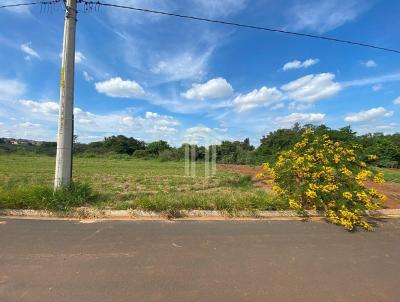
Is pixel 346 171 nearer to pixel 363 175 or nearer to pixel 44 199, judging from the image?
pixel 363 175

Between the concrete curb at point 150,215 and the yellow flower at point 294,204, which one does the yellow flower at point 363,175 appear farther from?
the yellow flower at point 294,204

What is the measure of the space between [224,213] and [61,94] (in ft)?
14.1

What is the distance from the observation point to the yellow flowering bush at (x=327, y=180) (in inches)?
228

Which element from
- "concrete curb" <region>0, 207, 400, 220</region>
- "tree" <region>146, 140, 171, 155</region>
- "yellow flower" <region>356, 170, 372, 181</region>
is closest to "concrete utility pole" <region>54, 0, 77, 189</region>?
"concrete curb" <region>0, 207, 400, 220</region>

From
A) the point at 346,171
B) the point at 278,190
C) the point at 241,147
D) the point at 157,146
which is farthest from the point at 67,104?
the point at 157,146

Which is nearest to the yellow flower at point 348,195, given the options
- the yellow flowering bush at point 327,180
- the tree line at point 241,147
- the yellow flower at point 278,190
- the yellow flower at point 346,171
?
the yellow flowering bush at point 327,180

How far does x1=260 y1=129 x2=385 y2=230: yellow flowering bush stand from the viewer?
580 centimetres

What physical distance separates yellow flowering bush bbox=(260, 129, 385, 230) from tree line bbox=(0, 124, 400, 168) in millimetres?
10616

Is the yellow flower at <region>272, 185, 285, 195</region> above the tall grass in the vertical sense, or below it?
above

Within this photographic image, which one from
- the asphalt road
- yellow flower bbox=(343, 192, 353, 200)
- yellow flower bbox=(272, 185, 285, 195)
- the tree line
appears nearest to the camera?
the asphalt road

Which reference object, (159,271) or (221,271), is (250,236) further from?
(159,271)

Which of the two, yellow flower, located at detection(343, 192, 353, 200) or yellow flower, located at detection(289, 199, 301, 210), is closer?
yellow flower, located at detection(343, 192, 353, 200)

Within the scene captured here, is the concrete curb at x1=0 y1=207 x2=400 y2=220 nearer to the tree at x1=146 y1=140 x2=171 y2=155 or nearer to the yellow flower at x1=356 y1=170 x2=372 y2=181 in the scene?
the yellow flower at x1=356 y1=170 x2=372 y2=181

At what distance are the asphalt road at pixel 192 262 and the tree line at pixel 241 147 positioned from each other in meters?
13.2
